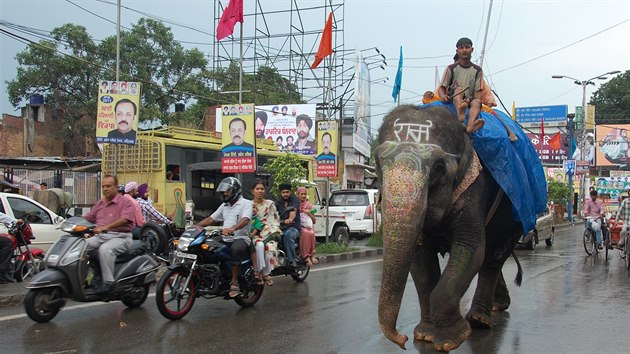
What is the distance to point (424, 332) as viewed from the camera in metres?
5.91

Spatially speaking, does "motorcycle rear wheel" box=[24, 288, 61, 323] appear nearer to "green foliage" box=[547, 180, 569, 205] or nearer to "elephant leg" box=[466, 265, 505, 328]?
"elephant leg" box=[466, 265, 505, 328]

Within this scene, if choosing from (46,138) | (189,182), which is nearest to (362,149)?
(46,138)

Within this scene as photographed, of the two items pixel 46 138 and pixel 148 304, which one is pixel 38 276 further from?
pixel 46 138

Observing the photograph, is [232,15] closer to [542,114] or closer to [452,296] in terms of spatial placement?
[452,296]

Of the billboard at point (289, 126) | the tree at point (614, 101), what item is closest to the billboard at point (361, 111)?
the billboard at point (289, 126)

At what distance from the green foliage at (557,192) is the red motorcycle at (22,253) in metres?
30.4

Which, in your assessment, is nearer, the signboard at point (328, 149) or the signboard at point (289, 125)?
the signboard at point (328, 149)

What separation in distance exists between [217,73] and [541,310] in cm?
3203

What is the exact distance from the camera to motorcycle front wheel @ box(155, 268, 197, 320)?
7.13 metres

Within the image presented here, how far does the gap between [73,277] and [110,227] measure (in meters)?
0.80

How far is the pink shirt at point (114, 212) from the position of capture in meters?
7.81

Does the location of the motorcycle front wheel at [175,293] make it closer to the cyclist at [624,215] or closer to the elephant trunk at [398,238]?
the elephant trunk at [398,238]

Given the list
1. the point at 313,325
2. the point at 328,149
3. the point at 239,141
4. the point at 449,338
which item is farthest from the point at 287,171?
the point at 449,338

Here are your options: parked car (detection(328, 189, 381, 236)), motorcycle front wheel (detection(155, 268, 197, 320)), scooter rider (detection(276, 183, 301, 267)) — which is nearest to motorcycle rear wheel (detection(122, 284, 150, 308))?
motorcycle front wheel (detection(155, 268, 197, 320))
